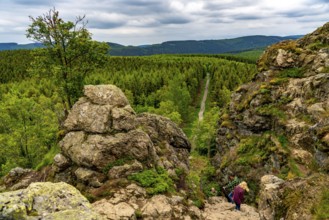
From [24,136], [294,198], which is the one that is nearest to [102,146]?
[294,198]

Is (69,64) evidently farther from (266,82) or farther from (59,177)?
(266,82)

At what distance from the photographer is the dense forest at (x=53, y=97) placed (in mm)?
49875

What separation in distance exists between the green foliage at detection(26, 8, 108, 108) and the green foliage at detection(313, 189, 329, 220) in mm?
28173

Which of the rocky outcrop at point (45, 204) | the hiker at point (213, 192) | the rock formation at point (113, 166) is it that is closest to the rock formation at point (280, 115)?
the hiker at point (213, 192)

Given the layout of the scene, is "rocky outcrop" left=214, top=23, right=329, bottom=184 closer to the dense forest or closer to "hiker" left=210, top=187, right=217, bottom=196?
"hiker" left=210, top=187, right=217, bottom=196

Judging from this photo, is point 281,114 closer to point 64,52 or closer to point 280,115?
point 280,115

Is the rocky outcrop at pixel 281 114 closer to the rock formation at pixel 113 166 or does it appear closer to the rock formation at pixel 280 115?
the rock formation at pixel 280 115

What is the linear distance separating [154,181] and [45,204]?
14.1 meters

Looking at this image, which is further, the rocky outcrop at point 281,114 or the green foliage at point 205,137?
the green foliage at point 205,137

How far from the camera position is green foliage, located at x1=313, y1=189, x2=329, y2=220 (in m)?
10.3

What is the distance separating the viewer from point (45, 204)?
9.68 m

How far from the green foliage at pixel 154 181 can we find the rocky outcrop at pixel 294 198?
9.90 meters

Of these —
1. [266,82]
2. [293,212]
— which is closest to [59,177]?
[293,212]

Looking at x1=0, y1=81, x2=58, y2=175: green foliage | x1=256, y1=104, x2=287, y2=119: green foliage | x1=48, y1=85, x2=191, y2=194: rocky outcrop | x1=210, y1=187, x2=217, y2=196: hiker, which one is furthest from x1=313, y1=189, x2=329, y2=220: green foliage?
x1=0, y1=81, x2=58, y2=175: green foliage
